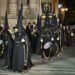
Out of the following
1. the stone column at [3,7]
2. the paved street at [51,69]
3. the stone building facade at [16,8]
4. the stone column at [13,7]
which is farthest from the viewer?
the stone column at [3,7]

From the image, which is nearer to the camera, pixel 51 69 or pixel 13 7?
pixel 51 69

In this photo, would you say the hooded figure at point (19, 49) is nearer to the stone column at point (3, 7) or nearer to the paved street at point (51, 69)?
the paved street at point (51, 69)

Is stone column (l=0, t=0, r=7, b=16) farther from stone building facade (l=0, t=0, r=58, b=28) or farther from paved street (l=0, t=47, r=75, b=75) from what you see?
paved street (l=0, t=47, r=75, b=75)

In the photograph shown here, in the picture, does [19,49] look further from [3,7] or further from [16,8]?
[3,7]

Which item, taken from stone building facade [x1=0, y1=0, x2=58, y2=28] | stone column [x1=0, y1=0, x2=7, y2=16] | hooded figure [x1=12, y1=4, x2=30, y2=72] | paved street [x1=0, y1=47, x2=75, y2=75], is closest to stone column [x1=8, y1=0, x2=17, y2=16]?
stone building facade [x1=0, y1=0, x2=58, y2=28]

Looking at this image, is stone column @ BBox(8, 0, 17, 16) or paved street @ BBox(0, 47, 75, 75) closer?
paved street @ BBox(0, 47, 75, 75)

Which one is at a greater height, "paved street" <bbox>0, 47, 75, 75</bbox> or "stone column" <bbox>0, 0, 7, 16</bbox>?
Answer: "stone column" <bbox>0, 0, 7, 16</bbox>

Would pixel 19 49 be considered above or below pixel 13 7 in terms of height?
below

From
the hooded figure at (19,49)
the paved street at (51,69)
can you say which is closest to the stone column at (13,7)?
the paved street at (51,69)

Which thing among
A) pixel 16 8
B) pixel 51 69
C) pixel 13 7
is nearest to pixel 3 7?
pixel 13 7

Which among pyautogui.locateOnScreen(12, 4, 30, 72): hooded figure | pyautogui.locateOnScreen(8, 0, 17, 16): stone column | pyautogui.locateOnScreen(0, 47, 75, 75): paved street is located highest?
→ pyautogui.locateOnScreen(8, 0, 17, 16): stone column

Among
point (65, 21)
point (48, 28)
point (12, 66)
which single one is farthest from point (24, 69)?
point (65, 21)

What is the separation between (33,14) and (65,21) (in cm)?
1322

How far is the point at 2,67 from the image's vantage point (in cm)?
1620
